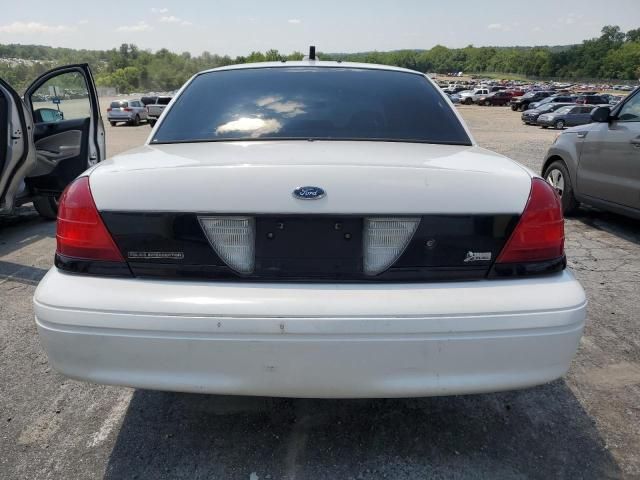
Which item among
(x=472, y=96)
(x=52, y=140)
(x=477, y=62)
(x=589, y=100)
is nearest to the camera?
(x=52, y=140)

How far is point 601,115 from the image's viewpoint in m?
5.49

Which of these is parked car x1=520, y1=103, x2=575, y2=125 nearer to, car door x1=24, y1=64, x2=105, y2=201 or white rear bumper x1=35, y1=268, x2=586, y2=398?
car door x1=24, y1=64, x2=105, y2=201

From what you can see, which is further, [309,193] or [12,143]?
[12,143]

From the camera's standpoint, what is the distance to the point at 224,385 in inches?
71.5

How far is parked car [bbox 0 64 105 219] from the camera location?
5.54 metres

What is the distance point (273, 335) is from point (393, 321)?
395 millimetres

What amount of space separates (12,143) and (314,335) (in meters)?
4.99

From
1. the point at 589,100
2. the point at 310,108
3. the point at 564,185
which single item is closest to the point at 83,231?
the point at 310,108

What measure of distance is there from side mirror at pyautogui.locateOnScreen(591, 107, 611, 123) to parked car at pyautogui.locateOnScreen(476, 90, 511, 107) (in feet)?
178

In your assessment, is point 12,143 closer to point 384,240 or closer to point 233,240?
point 233,240

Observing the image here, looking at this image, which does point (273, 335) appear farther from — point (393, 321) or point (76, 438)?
point (76, 438)

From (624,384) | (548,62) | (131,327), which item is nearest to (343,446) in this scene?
(131,327)

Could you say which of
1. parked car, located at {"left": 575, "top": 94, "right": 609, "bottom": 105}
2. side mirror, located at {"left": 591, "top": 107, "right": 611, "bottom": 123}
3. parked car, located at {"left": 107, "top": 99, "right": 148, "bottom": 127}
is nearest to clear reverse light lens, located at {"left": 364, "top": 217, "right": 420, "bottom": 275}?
side mirror, located at {"left": 591, "top": 107, "right": 611, "bottom": 123}

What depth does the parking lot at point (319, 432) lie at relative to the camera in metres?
2.14
